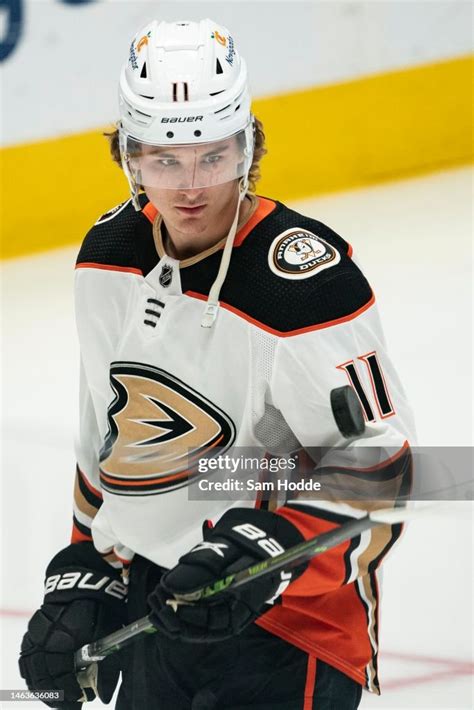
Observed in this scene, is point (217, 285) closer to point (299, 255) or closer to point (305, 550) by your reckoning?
point (299, 255)

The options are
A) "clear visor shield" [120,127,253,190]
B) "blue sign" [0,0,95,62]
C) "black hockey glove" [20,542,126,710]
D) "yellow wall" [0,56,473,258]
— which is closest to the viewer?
"clear visor shield" [120,127,253,190]

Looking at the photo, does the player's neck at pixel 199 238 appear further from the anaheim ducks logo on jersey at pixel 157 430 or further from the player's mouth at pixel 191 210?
the anaheim ducks logo on jersey at pixel 157 430

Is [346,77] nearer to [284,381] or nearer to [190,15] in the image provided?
[190,15]

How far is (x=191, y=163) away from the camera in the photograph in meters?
1.57

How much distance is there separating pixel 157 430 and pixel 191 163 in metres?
0.35

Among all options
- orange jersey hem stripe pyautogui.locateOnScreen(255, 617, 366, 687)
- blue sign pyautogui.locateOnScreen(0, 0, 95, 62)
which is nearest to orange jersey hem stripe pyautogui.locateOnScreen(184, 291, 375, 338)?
orange jersey hem stripe pyautogui.locateOnScreen(255, 617, 366, 687)

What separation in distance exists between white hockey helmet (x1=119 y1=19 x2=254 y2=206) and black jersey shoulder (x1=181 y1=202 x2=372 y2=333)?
87 mm

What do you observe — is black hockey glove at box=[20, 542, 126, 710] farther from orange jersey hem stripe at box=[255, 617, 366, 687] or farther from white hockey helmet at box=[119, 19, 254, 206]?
white hockey helmet at box=[119, 19, 254, 206]

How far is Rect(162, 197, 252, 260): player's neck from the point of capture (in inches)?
62.4

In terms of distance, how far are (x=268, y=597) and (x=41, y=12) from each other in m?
3.12

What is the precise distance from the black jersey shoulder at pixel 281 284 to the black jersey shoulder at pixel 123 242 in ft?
0.29

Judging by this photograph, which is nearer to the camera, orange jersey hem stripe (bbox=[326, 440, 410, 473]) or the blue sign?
orange jersey hem stripe (bbox=[326, 440, 410, 473])

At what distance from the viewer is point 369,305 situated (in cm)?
152

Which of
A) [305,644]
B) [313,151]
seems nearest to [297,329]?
[305,644]
